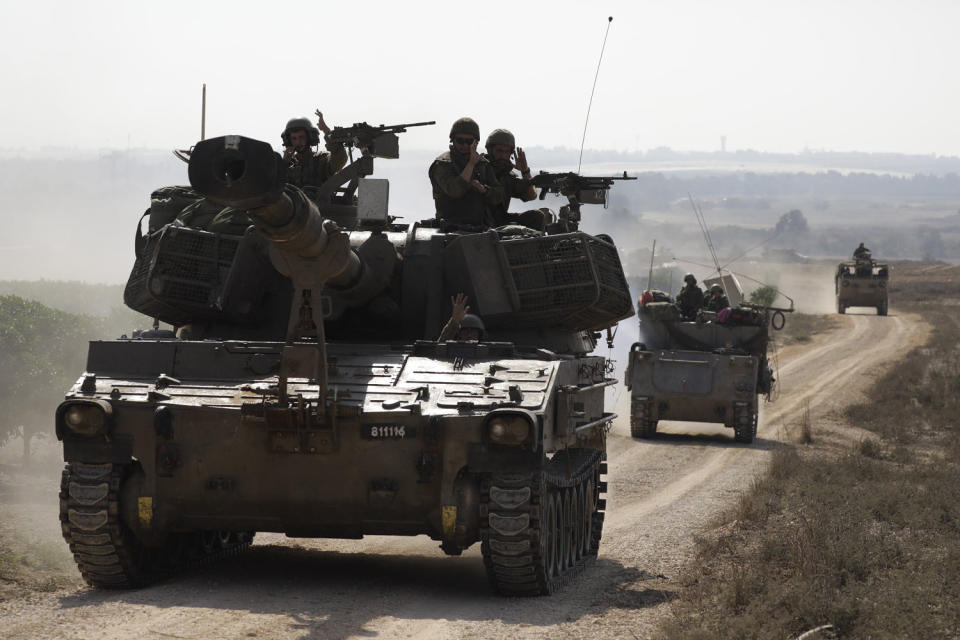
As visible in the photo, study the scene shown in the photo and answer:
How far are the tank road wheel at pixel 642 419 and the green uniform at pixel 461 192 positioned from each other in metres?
13.0

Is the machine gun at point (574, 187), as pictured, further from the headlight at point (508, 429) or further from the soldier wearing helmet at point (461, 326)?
the headlight at point (508, 429)

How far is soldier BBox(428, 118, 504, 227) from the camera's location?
45.1 feet

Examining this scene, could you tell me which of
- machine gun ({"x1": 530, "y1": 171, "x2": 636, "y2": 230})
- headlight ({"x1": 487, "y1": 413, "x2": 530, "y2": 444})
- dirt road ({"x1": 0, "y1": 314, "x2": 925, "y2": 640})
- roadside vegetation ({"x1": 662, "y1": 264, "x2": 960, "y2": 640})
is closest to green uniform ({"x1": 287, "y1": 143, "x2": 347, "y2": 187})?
machine gun ({"x1": 530, "y1": 171, "x2": 636, "y2": 230})

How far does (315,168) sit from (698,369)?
13.4 m

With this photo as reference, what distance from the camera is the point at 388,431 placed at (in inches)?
414

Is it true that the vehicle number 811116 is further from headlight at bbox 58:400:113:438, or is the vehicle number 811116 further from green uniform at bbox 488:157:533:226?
green uniform at bbox 488:157:533:226

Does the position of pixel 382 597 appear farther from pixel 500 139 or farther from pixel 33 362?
pixel 33 362

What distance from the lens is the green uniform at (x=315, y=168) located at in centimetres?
1427

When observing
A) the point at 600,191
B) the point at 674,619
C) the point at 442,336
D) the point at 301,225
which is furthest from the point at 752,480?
the point at 301,225

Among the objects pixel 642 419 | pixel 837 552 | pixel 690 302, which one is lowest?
pixel 642 419

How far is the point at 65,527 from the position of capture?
10.8 meters

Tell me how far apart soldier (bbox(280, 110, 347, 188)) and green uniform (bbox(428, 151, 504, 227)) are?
1158mm

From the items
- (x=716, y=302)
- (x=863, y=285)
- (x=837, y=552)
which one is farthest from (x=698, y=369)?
(x=863, y=285)

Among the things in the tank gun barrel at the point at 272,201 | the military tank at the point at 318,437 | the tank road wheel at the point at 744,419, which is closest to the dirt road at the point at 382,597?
the military tank at the point at 318,437
